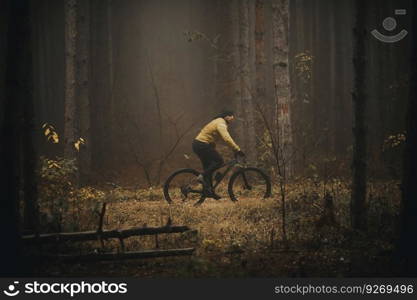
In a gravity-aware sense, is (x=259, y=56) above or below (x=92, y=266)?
above

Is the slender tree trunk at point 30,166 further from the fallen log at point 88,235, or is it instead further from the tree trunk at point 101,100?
the tree trunk at point 101,100

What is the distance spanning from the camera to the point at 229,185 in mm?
11969

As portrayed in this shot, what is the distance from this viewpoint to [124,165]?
→ 832 inches

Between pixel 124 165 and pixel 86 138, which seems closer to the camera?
pixel 86 138

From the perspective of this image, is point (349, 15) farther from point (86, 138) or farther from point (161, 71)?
point (86, 138)

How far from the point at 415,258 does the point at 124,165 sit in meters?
15.5

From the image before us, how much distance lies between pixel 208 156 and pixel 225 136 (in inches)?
28.3

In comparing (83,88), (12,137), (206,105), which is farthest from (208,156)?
(206,105)

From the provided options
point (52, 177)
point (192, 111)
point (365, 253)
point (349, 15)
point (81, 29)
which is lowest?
point (365, 253)

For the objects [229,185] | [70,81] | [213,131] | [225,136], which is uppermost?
[70,81]

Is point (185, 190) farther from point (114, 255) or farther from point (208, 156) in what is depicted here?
point (114, 255)

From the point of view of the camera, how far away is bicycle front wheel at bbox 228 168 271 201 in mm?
12039

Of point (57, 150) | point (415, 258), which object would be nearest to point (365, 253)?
point (415, 258)

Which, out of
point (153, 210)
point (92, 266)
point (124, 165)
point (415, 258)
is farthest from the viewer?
point (124, 165)
